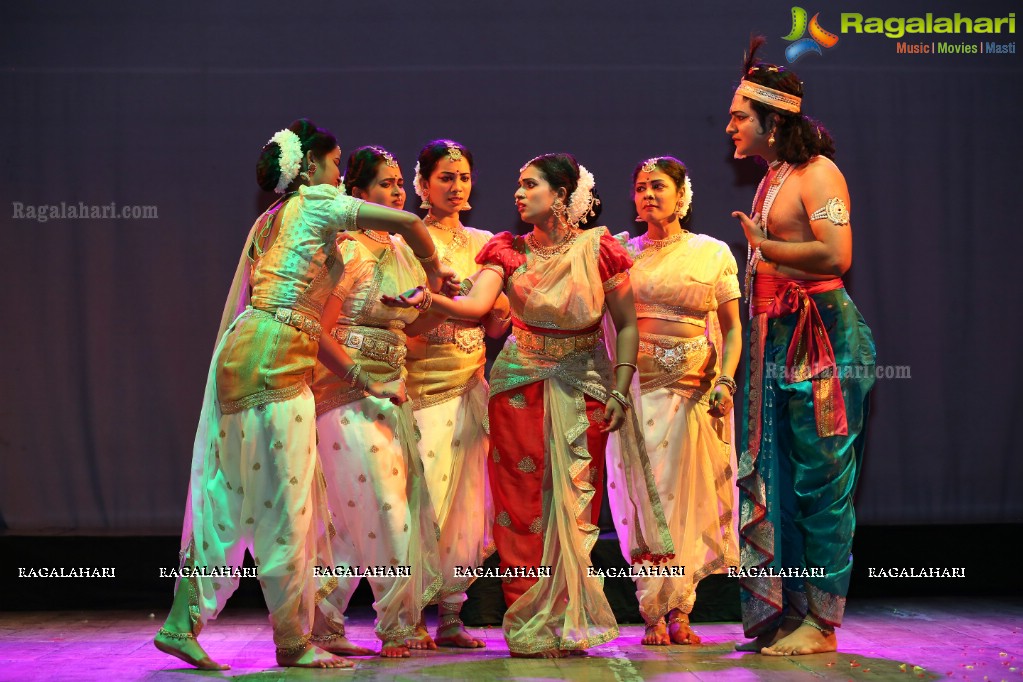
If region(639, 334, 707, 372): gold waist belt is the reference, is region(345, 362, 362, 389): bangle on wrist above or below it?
below

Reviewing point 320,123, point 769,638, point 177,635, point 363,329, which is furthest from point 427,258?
point 320,123

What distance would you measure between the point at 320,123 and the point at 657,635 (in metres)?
2.74

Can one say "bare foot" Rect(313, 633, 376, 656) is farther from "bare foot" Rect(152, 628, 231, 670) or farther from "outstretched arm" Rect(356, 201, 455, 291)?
"outstretched arm" Rect(356, 201, 455, 291)

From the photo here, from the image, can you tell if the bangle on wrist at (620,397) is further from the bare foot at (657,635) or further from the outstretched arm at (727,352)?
the bare foot at (657,635)

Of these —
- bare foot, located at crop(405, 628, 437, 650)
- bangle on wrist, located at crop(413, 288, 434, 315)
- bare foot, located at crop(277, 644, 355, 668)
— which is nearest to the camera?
bare foot, located at crop(277, 644, 355, 668)

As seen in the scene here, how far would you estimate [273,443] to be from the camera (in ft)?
11.8

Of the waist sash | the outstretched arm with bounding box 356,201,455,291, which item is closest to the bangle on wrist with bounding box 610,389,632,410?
the waist sash

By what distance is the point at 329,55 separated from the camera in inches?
210

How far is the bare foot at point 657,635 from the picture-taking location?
4156 mm

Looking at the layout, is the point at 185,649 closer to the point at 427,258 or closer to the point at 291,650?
the point at 291,650

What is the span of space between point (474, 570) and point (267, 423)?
1.06 meters

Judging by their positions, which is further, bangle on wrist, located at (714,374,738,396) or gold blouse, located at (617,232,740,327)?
gold blouse, located at (617,232,740,327)

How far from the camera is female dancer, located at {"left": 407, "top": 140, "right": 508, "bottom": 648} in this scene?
424 cm

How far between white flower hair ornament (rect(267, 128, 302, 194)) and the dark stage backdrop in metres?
1.46
